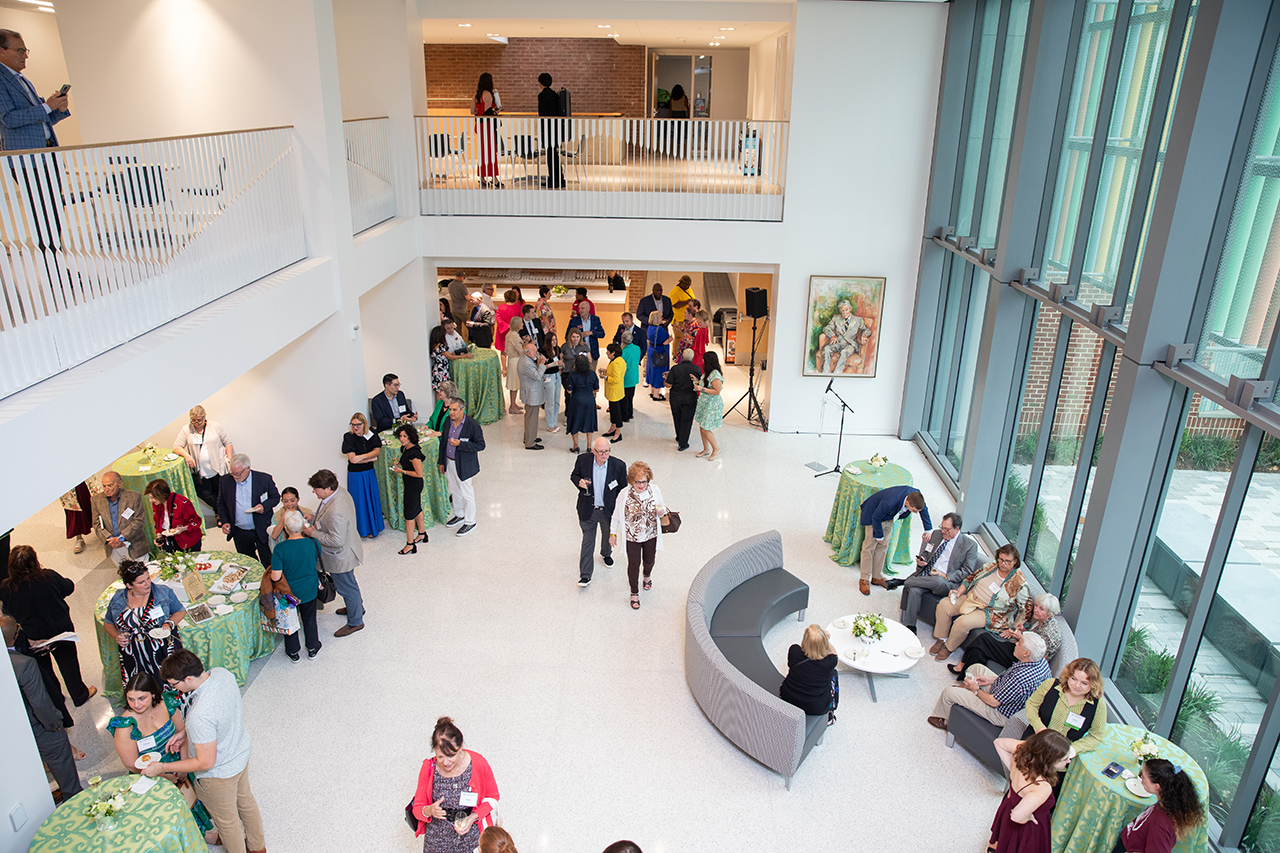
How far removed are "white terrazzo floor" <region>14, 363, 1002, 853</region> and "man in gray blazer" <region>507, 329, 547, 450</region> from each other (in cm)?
227

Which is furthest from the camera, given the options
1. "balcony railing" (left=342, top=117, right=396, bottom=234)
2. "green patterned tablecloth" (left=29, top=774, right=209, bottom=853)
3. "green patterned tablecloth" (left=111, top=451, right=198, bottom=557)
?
"balcony railing" (left=342, top=117, right=396, bottom=234)

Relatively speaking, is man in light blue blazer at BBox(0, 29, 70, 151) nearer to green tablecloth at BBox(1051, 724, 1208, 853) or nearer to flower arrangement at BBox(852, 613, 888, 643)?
flower arrangement at BBox(852, 613, 888, 643)

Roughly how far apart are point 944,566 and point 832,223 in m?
5.63

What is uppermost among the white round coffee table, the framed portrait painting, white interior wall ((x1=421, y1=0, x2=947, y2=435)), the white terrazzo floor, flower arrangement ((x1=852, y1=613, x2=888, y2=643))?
white interior wall ((x1=421, y1=0, x2=947, y2=435))

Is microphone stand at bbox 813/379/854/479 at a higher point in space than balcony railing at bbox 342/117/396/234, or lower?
lower

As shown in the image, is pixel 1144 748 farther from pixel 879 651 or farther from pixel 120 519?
pixel 120 519

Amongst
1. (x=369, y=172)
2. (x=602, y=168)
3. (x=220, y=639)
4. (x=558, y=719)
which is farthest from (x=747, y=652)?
(x=602, y=168)

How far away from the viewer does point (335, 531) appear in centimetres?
690

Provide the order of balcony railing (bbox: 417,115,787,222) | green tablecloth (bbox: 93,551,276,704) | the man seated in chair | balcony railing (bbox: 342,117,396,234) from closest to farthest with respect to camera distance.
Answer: the man seated in chair
green tablecloth (bbox: 93,551,276,704)
balcony railing (bbox: 342,117,396,234)
balcony railing (bbox: 417,115,787,222)

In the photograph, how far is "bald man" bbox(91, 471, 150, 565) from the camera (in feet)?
25.0

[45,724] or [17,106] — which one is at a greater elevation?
[17,106]

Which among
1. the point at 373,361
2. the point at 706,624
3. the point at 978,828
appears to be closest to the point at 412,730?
the point at 706,624

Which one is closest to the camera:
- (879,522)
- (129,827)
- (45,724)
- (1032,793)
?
(129,827)

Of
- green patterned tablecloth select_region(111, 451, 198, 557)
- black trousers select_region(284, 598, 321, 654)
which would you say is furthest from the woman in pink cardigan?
green patterned tablecloth select_region(111, 451, 198, 557)
